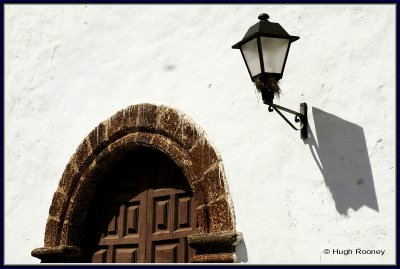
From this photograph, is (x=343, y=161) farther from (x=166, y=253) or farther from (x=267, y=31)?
(x=166, y=253)

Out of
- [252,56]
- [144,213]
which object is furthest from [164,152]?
[252,56]

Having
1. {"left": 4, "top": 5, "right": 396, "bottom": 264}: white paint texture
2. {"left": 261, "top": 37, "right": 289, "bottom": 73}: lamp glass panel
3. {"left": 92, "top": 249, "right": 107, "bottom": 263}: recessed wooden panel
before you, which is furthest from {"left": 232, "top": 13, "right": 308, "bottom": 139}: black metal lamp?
{"left": 92, "top": 249, "right": 107, "bottom": 263}: recessed wooden panel

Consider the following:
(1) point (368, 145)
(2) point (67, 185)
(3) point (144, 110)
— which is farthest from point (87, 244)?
(1) point (368, 145)

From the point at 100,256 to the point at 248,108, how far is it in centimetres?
171

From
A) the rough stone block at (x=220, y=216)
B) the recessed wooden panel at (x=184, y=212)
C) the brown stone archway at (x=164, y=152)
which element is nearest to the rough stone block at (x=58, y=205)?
the brown stone archway at (x=164, y=152)

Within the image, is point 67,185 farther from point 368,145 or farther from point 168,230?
point 368,145

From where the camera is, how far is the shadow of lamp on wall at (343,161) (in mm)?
3533

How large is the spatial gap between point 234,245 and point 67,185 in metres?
1.74

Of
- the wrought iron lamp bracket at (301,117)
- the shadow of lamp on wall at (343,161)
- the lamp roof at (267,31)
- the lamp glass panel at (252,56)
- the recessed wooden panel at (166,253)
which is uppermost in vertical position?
the lamp roof at (267,31)

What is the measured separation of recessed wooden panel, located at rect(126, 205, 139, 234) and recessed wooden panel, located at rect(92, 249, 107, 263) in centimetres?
27

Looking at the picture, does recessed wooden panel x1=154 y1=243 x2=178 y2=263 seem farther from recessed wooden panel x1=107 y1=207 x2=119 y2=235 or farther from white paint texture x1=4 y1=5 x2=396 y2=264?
white paint texture x1=4 y1=5 x2=396 y2=264

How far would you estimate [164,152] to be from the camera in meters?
4.53

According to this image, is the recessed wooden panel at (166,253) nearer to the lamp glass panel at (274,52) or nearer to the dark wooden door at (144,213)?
the dark wooden door at (144,213)

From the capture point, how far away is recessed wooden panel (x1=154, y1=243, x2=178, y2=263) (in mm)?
4508
